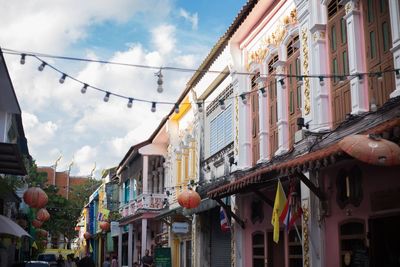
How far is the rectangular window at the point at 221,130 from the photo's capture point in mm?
19059

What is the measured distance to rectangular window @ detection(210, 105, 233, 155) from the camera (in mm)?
19059

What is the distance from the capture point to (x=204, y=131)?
22.2 m

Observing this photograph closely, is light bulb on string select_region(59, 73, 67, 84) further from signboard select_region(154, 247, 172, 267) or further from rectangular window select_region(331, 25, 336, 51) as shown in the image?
signboard select_region(154, 247, 172, 267)

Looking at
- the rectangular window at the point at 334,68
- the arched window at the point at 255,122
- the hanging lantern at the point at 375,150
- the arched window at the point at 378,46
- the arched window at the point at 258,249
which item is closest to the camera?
the hanging lantern at the point at 375,150

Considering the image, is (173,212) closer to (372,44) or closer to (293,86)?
(293,86)

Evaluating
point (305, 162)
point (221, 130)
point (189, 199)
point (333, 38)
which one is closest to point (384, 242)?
point (305, 162)

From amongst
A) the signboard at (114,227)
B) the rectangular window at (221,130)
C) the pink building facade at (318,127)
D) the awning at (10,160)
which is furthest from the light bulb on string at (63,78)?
the signboard at (114,227)

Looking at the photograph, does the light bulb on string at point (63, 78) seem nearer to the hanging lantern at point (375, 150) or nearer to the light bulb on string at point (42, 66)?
the light bulb on string at point (42, 66)

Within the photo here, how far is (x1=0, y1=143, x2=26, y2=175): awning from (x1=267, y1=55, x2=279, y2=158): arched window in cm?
657

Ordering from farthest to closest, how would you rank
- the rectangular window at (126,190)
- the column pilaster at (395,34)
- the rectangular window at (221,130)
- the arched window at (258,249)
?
the rectangular window at (126,190) < the rectangular window at (221,130) < the arched window at (258,249) < the column pilaster at (395,34)

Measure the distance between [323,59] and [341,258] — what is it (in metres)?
4.32

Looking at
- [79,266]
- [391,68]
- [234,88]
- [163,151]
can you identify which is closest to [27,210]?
[163,151]

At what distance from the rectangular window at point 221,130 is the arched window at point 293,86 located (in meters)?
4.50

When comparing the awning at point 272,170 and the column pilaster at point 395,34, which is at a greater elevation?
the column pilaster at point 395,34
